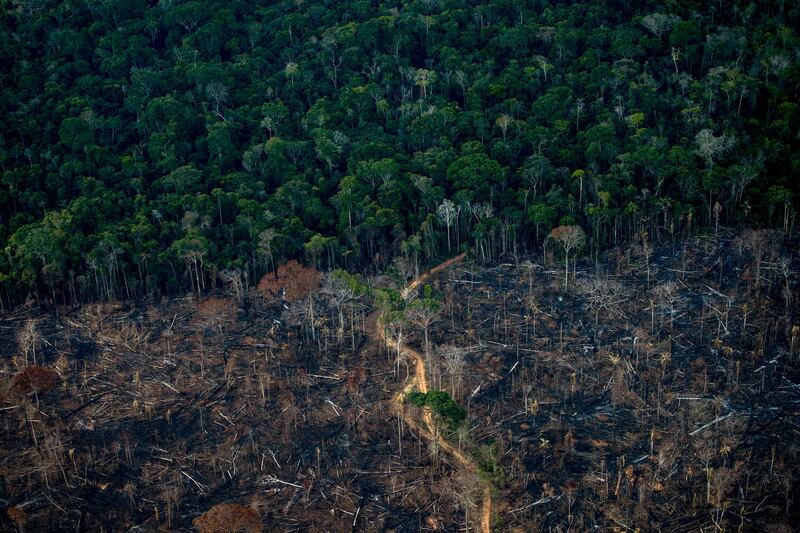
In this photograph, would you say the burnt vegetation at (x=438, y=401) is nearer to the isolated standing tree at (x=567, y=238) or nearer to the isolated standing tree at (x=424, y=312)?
the isolated standing tree at (x=424, y=312)

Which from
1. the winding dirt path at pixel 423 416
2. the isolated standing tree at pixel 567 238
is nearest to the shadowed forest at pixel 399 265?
the winding dirt path at pixel 423 416

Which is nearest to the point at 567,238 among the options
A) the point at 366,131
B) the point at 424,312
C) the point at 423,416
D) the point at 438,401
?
the point at 424,312

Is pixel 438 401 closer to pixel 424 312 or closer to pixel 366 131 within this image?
pixel 424 312

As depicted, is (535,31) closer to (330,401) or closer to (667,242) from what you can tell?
(667,242)

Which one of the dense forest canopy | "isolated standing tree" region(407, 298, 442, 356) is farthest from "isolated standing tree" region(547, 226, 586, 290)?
"isolated standing tree" region(407, 298, 442, 356)

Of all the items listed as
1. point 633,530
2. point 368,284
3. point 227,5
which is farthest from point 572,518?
point 227,5

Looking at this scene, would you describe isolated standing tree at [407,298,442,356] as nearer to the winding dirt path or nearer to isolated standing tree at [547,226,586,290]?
the winding dirt path

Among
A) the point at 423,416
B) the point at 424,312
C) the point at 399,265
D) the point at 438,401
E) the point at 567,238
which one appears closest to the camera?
the point at 438,401
